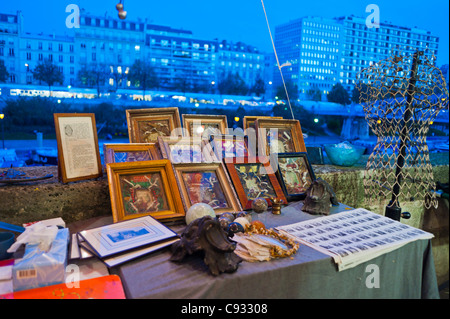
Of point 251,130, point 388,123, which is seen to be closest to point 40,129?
point 251,130

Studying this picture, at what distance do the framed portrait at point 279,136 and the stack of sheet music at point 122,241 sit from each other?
876 mm

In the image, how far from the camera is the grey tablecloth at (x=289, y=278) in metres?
0.92

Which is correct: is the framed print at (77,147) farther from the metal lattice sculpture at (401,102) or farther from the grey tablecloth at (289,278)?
the metal lattice sculpture at (401,102)

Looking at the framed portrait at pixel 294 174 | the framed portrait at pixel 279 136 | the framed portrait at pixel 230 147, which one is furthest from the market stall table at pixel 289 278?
the framed portrait at pixel 279 136

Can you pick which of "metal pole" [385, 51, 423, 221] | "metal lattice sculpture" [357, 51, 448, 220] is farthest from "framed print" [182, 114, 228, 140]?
"metal pole" [385, 51, 423, 221]

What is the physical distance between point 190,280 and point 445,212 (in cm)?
275

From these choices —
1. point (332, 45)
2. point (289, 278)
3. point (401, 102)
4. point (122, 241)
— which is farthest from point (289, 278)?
point (332, 45)

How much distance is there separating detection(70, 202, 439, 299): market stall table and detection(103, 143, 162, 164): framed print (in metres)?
0.31

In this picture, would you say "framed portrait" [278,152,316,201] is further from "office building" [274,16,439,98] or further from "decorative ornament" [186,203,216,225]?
"office building" [274,16,439,98]

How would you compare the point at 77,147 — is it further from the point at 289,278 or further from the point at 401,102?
the point at 401,102

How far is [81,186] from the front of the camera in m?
1.46

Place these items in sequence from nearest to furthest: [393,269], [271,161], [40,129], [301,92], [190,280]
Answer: [190,280], [393,269], [271,161], [40,129], [301,92]

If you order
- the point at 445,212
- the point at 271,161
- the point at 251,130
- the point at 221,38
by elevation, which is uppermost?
the point at 221,38
